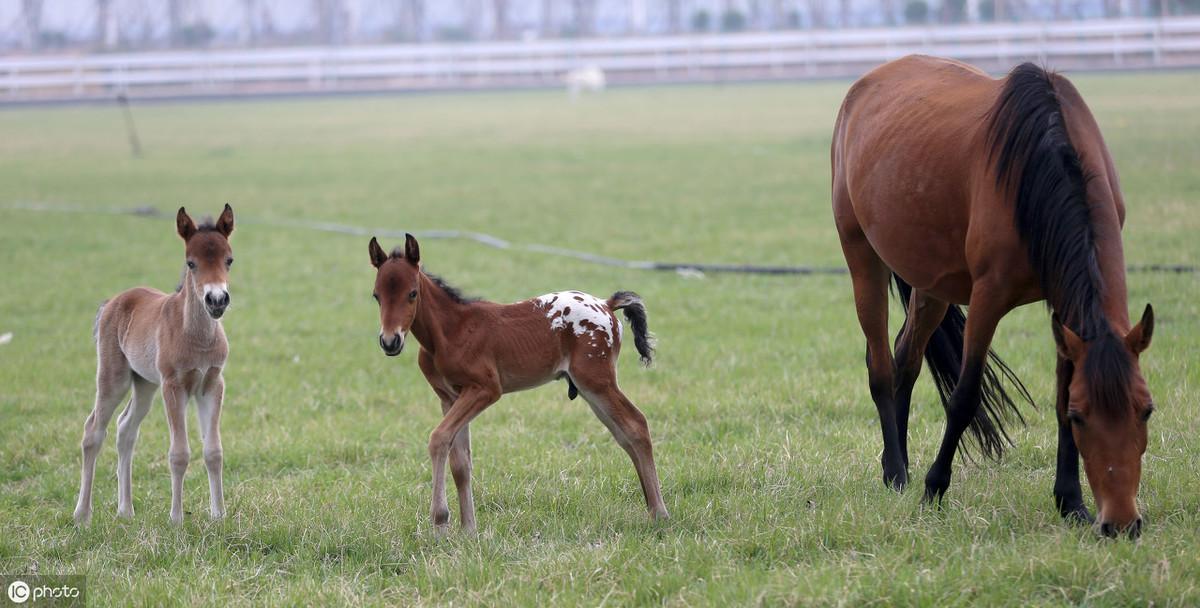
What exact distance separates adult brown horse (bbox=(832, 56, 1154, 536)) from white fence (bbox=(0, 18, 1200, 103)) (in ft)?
182

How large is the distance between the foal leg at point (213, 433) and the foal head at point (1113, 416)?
3559 millimetres

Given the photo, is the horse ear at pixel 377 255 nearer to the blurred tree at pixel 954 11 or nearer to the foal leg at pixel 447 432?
the foal leg at pixel 447 432

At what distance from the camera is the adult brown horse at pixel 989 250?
4.18m

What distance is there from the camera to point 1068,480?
474cm

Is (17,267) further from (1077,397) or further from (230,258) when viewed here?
(1077,397)

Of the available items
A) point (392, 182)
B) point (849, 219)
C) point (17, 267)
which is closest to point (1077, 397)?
point (849, 219)

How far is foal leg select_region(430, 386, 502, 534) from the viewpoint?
464cm

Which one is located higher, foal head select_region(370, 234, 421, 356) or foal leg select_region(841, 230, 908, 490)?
foal head select_region(370, 234, 421, 356)

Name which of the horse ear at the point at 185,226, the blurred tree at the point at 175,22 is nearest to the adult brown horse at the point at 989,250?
the horse ear at the point at 185,226

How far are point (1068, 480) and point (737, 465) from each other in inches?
61.9

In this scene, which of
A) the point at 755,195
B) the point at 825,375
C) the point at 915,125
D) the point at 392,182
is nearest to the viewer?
the point at 915,125

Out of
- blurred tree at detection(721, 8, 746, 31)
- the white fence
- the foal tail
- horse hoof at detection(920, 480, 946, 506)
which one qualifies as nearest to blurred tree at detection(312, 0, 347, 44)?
the white fence

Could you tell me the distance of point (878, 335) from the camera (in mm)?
5844

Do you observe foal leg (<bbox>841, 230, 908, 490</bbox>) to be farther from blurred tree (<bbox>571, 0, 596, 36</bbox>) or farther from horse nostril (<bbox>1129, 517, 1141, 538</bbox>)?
blurred tree (<bbox>571, 0, 596, 36</bbox>)
